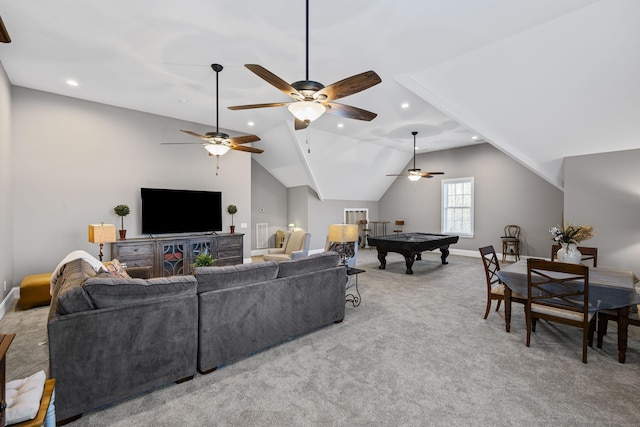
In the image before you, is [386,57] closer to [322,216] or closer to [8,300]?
[322,216]

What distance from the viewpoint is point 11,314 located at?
12.5 feet

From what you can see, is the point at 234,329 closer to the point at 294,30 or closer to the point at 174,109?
the point at 294,30

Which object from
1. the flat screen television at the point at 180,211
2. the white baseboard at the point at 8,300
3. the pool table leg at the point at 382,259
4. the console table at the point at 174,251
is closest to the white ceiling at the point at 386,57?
the flat screen television at the point at 180,211

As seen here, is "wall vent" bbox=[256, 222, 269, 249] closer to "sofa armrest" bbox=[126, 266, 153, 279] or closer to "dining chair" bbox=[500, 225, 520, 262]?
"sofa armrest" bbox=[126, 266, 153, 279]

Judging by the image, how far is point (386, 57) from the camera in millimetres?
3617

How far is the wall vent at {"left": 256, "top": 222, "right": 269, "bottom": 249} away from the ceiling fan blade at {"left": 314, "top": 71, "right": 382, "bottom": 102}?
6683mm

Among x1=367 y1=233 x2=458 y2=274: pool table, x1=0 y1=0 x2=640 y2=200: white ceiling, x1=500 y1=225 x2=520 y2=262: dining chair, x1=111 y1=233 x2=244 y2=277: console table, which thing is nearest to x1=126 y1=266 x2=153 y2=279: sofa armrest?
x1=111 y1=233 x2=244 y2=277: console table

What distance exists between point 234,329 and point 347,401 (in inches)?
44.3

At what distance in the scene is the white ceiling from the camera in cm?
281

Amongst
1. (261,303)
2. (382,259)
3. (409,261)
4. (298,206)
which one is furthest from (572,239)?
(298,206)

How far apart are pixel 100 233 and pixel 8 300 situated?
4.90ft

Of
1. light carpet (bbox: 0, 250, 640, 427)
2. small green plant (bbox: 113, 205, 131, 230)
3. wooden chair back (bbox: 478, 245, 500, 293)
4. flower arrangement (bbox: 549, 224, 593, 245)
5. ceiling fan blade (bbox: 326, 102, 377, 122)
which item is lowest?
light carpet (bbox: 0, 250, 640, 427)

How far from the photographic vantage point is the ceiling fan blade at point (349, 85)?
7.45 feet

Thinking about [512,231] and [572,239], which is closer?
[572,239]
